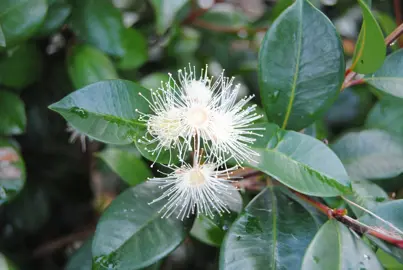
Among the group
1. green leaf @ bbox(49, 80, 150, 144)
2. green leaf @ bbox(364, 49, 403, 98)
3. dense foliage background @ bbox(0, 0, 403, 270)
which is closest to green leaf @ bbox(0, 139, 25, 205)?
dense foliage background @ bbox(0, 0, 403, 270)

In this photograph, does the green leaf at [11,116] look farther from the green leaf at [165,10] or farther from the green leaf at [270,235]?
the green leaf at [270,235]

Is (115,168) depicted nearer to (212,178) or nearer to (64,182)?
(212,178)

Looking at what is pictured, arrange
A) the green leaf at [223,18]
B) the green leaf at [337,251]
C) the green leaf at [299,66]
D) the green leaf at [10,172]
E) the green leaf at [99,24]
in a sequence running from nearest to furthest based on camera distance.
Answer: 1. the green leaf at [337,251]
2. the green leaf at [299,66]
3. the green leaf at [10,172]
4. the green leaf at [99,24]
5. the green leaf at [223,18]

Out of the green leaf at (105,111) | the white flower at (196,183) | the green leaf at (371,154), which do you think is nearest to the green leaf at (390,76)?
the green leaf at (371,154)

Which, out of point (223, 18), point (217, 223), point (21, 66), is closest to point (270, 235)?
point (217, 223)

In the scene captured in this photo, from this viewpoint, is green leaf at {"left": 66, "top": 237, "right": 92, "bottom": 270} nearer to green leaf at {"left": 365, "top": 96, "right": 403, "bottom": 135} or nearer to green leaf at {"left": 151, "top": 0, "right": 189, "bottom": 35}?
green leaf at {"left": 151, "top": 0, "right": 189, "bottom": 35}

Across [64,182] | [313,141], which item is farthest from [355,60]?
[64,182]
